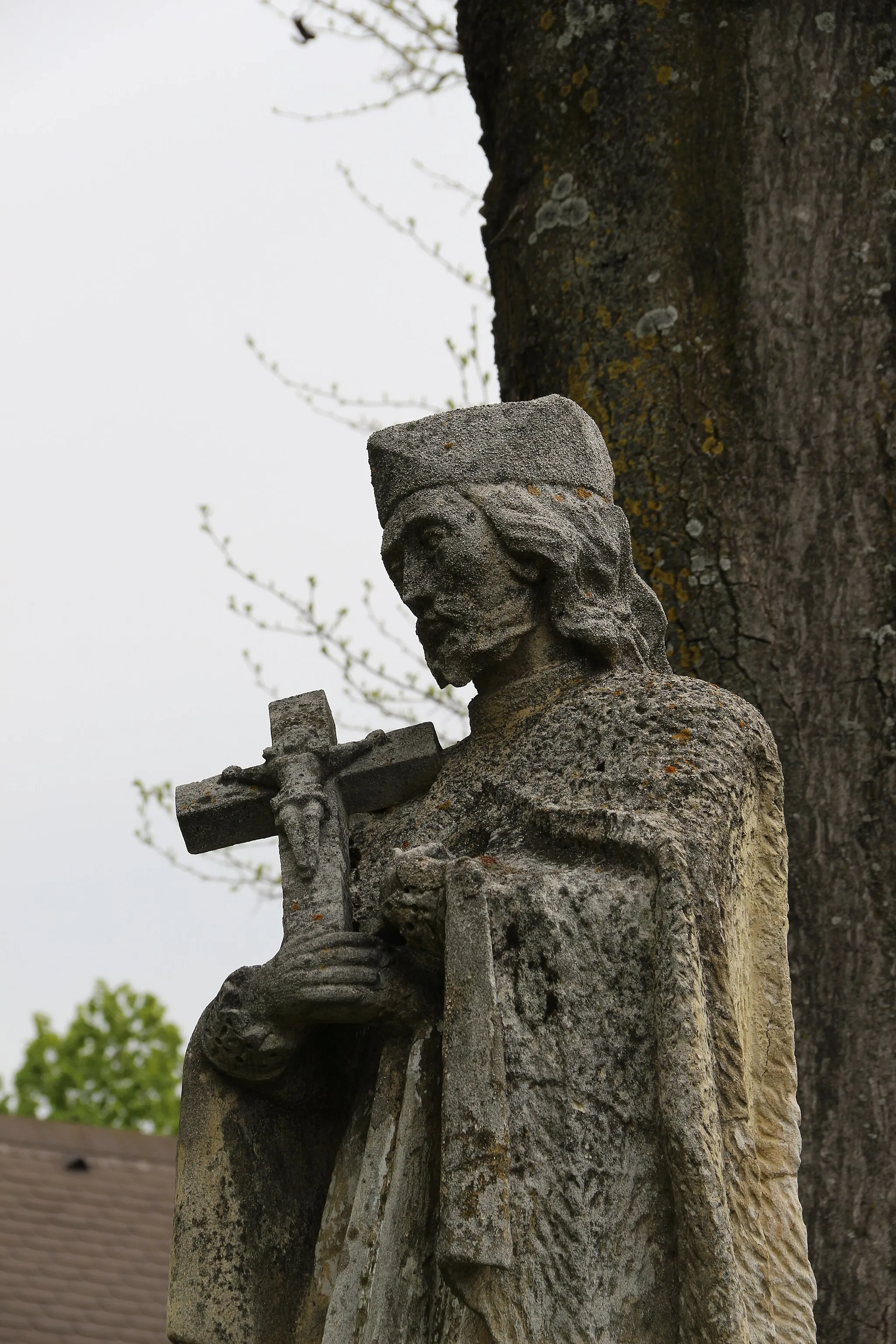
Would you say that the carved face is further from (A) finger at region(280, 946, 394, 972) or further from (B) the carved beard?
(A) finger at region(280, 946, 394, 972)

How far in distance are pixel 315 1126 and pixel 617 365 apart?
2.92 m

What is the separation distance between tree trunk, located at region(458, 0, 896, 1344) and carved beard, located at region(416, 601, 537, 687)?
1.78 metres

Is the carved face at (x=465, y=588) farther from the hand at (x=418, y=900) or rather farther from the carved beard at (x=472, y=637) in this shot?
the hand at (x=418, y=900)

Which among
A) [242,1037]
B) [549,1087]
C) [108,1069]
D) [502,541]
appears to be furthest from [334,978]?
[108,1069]

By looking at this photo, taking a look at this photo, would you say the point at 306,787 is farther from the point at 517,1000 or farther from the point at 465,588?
the point at 517,1000

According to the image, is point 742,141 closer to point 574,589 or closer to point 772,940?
point 574,589

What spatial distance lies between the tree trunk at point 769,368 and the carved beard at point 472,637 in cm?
178

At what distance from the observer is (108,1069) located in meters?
20.7

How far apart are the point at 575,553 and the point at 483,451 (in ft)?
0.98

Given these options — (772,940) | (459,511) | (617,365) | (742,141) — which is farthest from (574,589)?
(742,141)

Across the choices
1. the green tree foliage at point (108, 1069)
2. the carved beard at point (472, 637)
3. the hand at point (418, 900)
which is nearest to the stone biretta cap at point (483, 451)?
the carved beard at point (472, 637)

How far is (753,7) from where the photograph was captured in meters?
6.25

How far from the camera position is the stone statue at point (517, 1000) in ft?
10.9

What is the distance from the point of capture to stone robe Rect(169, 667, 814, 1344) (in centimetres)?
330
